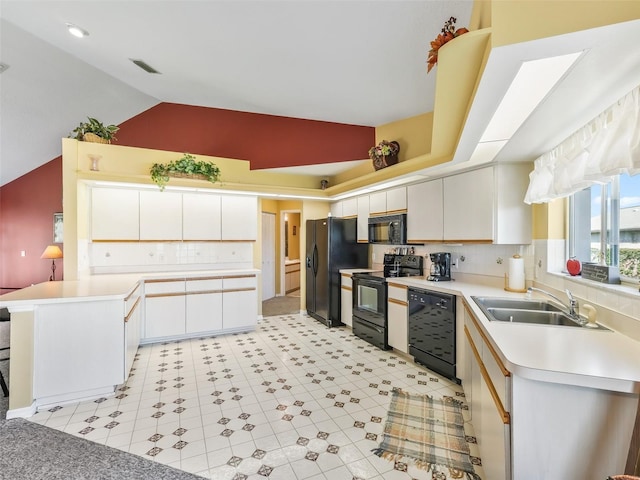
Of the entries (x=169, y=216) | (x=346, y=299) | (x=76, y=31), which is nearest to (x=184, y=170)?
(x=169, y=216)

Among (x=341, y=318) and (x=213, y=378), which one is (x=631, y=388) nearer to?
(x=213, y=378)

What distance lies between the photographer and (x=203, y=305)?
4.21 m

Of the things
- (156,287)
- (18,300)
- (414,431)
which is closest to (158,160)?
(156,287)

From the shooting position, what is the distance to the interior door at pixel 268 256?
22.8 feet

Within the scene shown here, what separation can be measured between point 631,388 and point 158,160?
16.1 feet

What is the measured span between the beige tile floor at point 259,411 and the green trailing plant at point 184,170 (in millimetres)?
2221

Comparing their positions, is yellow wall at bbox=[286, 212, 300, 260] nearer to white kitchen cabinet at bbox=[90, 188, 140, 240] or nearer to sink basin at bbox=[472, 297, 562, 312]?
white kitchen cabinet at bbox=[90, 188, 140, 240]

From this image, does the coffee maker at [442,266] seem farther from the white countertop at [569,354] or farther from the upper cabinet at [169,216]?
the upper cabinet at [169,216]

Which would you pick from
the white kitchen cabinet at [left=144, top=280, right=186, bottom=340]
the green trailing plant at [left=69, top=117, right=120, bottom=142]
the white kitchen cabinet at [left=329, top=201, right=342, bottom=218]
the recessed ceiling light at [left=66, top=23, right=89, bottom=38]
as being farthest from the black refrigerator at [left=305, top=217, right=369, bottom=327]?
the recessed ceiling light at [left=66, top=23, right=89, bottom=38]

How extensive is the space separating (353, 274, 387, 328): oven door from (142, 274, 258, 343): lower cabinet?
155 cm

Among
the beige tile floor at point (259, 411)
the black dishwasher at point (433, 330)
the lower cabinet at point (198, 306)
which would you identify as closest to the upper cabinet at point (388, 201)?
the black dishwasher at point (433, 330)

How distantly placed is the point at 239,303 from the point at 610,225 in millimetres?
4117

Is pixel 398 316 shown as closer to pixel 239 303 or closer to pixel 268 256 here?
pixel 239 303

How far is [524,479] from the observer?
1229mm
